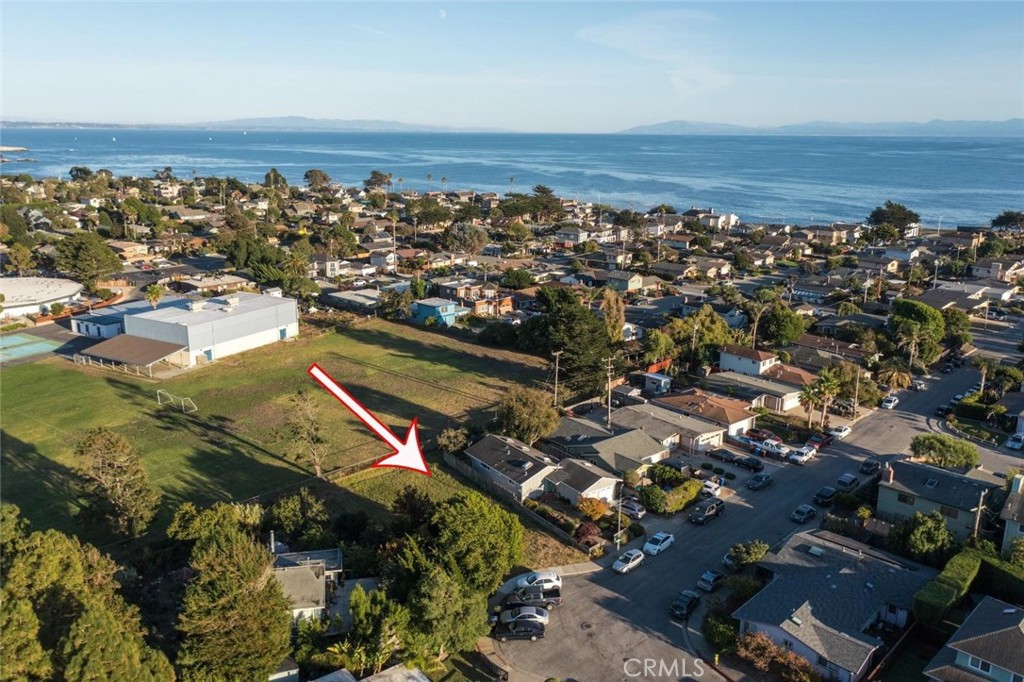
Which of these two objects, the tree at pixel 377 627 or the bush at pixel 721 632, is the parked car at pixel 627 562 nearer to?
the bush at pixel 721 632

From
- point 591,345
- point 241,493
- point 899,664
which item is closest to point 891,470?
point 899,664

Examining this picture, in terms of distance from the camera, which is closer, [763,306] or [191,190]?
[763,306]

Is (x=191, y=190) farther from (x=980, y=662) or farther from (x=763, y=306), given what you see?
(x=980, y=662)

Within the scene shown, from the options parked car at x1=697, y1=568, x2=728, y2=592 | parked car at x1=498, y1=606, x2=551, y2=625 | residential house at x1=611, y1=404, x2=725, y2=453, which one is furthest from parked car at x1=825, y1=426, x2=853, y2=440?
parked car at x1=498, y1=606, x2=551, y2=625

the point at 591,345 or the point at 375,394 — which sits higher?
the point at 591,345

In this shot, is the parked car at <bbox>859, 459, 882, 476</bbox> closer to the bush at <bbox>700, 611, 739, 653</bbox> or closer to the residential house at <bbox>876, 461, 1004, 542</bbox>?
the residential house at <bbox>876, 461, 1004, 542</bbox>
